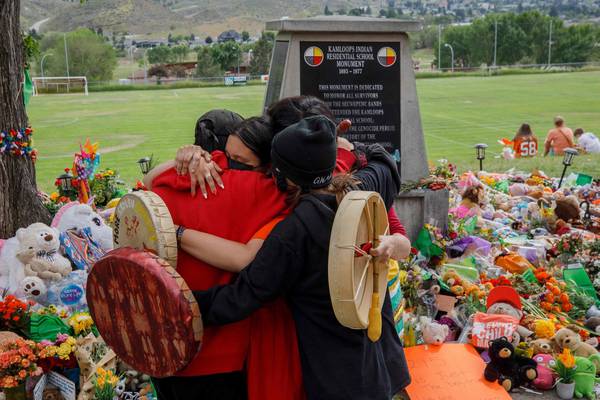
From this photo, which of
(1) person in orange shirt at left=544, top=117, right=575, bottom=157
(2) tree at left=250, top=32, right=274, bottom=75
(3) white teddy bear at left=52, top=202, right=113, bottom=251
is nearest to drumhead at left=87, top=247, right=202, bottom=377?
(3) white teddy bear at left=52, top=202, right=113, bottom=251

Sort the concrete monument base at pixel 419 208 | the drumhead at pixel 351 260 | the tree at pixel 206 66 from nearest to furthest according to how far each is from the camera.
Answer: the drumhead at pixel 351 260 → the concrete monument base at pixel 419 208 → the tree at pixel 206 66

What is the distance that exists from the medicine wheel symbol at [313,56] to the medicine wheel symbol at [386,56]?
1.88 ft

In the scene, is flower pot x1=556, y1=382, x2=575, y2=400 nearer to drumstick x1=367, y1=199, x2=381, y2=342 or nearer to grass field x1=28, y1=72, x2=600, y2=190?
drumstick x1=367, y1=199, x2=381, y2=342

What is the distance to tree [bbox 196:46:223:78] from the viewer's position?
91.8 m

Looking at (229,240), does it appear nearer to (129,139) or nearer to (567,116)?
(129,139)

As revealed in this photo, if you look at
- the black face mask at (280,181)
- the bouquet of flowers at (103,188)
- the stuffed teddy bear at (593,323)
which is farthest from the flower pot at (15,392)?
the bouquet of flowers at (103,188)

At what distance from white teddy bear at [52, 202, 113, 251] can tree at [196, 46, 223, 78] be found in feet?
285

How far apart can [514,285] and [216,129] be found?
12.9ft

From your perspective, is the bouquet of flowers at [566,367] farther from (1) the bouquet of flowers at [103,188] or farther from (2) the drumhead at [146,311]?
(1) the bouquet of flowers at [103,188]

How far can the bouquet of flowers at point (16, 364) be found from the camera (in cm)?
396

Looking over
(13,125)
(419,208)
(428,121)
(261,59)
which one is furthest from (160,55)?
(419,208)

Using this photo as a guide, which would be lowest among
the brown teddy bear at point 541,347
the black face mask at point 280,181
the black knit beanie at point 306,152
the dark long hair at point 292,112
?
the brown teddy bear at point 541,347

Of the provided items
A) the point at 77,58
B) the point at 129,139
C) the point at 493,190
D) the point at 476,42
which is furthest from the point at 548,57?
the point at 493,190

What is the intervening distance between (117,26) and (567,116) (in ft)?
606
